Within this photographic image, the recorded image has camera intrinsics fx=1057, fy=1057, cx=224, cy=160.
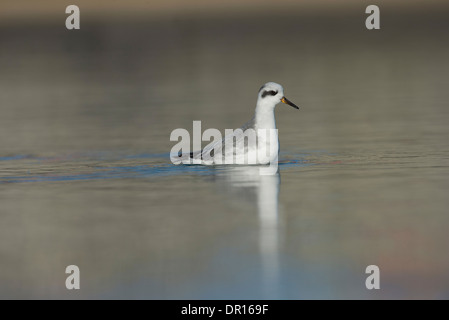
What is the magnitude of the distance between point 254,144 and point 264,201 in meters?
2.47

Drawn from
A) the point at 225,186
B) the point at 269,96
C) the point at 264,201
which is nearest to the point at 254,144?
the point at 269,96

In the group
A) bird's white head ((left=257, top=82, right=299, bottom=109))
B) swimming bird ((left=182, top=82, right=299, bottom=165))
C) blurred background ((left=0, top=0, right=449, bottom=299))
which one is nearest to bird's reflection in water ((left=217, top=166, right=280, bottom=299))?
blurred background ((left=0, top=0, right=449, bottom=299))

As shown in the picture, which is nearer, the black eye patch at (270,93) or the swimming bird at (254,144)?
the swimming bird at (254,144)

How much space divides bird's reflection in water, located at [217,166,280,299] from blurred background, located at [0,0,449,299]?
0.09 feet

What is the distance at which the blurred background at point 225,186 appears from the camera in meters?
8.99

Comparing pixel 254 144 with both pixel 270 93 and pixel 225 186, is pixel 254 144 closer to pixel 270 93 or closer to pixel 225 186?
pixel 270 93

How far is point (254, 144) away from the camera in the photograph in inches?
561

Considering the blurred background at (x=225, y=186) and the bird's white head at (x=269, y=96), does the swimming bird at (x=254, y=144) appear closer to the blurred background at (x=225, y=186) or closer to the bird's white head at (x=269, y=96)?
the bird's white head at (x=269, y=96)

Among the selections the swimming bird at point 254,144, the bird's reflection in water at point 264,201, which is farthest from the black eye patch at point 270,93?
the bird's reflection in water at point 264,201

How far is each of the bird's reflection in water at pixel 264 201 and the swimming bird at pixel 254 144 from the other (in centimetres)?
17

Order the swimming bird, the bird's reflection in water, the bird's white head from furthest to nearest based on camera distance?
the bird's white head < the swimming bird < the bird's reflection in water

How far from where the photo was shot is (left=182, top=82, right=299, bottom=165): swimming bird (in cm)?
1421

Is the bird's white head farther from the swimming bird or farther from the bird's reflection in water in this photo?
the bird's reflection in water
